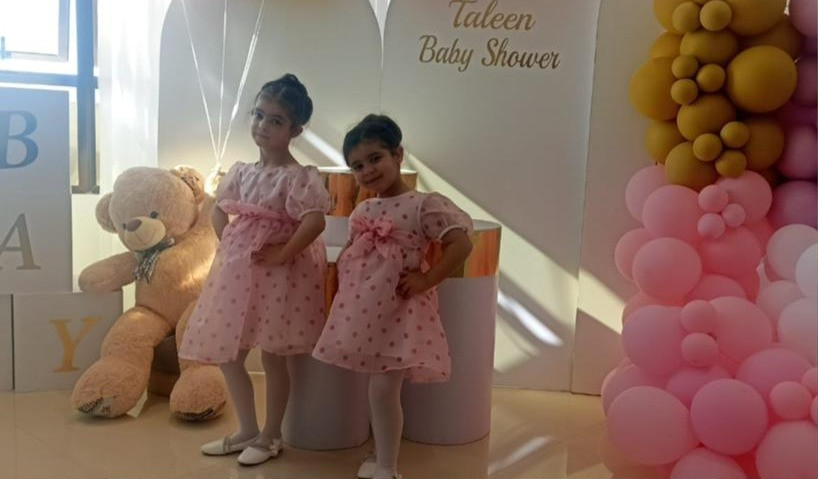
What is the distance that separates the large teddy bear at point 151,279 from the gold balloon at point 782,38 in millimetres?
1694

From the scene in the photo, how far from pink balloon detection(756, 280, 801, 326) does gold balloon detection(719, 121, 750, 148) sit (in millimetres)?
372

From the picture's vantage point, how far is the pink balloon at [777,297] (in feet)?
6.72

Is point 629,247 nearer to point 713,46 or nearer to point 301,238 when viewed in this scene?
point 713,46

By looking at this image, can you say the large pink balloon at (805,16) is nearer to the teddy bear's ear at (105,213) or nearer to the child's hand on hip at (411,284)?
the child's hand on hip at (411,284)

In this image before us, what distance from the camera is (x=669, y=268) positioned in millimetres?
2182

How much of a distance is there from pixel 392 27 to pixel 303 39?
12.1 inches

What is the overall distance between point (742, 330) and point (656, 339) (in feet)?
0.66

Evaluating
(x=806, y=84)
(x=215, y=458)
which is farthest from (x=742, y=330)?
(x=215, y=458)

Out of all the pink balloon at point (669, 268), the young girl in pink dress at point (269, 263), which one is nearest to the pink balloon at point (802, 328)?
the pink balloon at point (669, 268)

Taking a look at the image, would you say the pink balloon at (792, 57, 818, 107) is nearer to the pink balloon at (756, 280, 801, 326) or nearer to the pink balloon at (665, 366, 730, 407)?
the pink balloon at (756, 280, 801, 326)

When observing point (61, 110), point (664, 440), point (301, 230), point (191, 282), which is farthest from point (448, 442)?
point (61, 110)

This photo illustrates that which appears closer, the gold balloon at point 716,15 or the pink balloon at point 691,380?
the pink balloon at point 691,380

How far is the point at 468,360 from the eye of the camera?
2371 mm

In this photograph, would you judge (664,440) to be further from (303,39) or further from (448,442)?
(303,39)
